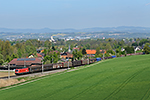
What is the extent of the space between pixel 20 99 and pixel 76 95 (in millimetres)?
6404

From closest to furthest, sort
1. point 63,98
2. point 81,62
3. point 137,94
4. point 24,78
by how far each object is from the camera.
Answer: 1. point 137,94
2. point 63,98
3. point 24,78
4. point 81,62

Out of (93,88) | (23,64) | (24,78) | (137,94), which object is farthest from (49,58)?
(137,94)

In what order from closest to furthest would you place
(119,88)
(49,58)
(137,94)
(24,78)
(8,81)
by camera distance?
(137,94), (119,88), (8,81), (24,78), (49,58)

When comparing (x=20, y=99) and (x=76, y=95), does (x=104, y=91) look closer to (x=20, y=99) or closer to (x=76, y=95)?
(x=76, y=95)

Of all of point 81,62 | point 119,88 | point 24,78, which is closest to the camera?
point 119,88

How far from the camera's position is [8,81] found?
41.0 meters

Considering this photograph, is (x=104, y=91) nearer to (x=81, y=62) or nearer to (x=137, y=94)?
(x=137, y=94)

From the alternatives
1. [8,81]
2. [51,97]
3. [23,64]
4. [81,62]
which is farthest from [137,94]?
[23,64]

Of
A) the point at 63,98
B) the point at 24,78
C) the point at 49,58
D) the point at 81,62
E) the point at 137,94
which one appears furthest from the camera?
the point at 49,58

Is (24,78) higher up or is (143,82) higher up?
(143,82)

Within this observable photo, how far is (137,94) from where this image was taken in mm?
23312

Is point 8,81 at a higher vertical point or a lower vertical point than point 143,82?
lower

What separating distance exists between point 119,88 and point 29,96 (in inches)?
421

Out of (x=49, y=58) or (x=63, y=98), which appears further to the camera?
(x=49, y=58)
